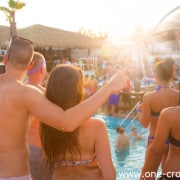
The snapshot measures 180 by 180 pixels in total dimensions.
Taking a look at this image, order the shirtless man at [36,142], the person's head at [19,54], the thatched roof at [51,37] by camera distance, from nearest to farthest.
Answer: the person's head at [19,54], the shirtless man at [36,142], the thatched roof at [51,37]

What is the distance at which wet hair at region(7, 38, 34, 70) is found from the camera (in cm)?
226

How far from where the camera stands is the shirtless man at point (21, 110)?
1.93 m

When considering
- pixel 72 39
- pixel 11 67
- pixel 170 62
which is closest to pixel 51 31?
pixel 72 39

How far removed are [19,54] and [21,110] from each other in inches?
15.6

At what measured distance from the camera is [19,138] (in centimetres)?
225

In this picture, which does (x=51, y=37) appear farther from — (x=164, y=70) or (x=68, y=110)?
(x=68, y=110)

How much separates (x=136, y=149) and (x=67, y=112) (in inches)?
298

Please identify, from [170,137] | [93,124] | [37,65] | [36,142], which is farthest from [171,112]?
[37,65]

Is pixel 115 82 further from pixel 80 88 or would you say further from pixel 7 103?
pixel 7 103

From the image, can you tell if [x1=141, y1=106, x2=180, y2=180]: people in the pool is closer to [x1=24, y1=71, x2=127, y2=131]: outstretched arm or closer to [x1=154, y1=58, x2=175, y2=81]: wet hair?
[x1=24, y1=71, x2=127, y2=131]: outstretched arm

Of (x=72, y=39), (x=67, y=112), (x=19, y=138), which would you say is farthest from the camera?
(x=72, y=39)

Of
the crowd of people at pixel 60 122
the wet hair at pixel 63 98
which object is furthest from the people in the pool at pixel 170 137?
the wet hair at pixel 63 98

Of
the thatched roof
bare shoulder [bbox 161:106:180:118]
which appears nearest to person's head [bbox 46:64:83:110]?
bare shoulder [bbox 161:106:180:118]

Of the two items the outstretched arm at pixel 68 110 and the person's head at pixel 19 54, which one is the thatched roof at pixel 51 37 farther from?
the outstretched arm at pixel 68 110
